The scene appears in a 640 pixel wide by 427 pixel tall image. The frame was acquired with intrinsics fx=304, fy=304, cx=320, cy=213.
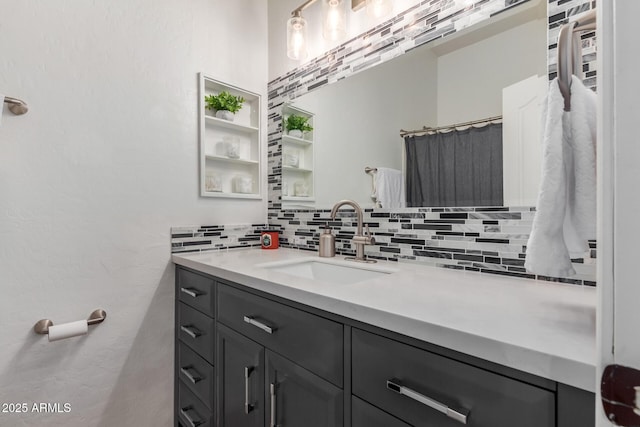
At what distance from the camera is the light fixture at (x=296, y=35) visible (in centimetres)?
160

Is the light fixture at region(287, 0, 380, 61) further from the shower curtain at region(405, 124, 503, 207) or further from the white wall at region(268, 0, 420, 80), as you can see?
the shower curtain at region(405, 124, 503, 207)

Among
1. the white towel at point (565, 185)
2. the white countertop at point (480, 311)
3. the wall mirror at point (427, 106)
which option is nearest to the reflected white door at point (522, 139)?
the wall mirror at point (427, 106)

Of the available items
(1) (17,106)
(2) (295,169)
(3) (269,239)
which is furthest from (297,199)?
(1) (17,106)

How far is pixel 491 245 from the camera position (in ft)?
3.38

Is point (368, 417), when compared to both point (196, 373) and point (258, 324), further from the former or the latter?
point (196, 373)

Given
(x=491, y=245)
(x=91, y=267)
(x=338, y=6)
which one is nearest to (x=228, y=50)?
(x=338, y=6)

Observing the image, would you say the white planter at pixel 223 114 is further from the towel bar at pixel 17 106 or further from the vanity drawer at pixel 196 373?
the vanity drawer at pixel 196 373

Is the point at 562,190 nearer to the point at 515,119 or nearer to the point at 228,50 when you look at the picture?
the point at 515,119

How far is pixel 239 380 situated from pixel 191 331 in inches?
16.3

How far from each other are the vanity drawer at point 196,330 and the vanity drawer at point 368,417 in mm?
703

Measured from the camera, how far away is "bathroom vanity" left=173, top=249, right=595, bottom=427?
18.5 inches

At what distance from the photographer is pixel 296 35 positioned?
162 centimetres

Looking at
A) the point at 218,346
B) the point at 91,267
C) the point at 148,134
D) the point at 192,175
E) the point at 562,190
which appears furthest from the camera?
the point at 192,175

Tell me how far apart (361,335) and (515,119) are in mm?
868
